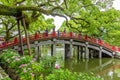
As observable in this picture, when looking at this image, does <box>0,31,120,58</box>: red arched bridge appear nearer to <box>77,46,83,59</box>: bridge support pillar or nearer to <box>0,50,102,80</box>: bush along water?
<box>77,46,83,59</box>: bridge support pillar

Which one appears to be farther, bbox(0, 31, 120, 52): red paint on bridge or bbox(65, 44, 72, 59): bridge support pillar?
bbox(65, 44, 72, 59): bridge support pillar

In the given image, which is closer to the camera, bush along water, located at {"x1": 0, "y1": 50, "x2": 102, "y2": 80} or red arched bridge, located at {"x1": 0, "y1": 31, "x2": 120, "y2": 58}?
bush along water, located at {"x1": 0, "y1": 50, "x2": 102, "y2": 80}

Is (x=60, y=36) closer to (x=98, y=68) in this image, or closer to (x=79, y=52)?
(x=98, y=68)

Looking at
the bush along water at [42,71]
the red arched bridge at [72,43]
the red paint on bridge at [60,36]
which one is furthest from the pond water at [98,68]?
the bush along water at [42,71]

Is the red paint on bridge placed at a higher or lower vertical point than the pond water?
higher

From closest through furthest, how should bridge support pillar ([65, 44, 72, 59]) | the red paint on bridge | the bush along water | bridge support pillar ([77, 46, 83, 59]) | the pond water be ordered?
the bush along water, the pond water, the red paint on bridge, bridge support pillar ([65, 44, 72, 59]), bridge support pillar ([77, 46, 83, 59])

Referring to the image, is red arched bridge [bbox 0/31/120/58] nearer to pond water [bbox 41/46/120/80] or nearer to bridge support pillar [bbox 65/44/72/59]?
bridge support pillar [bbox 65/44/72/59]

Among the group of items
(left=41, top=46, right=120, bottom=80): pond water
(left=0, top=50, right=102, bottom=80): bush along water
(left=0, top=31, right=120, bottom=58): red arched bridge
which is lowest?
(left=41, top=46, right=120, bottom=80): pond water

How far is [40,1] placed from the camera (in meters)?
20.6

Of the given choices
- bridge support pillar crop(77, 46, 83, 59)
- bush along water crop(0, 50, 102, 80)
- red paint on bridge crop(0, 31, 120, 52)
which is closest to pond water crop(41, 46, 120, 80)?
red paint on bridge crop(0, 31, 120, 52)

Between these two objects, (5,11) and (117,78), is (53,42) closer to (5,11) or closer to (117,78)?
(117,78)

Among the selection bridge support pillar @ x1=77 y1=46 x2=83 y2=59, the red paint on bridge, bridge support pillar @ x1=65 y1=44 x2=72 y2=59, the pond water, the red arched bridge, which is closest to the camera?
the pond water

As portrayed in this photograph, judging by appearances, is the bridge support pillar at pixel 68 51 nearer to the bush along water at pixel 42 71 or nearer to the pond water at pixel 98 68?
the pond water at pixel 98 68

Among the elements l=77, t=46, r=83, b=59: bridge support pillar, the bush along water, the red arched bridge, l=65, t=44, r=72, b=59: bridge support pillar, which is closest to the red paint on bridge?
the red arched bridge
